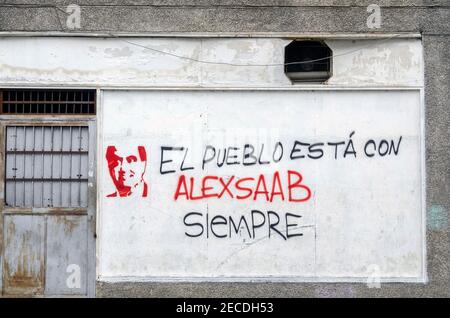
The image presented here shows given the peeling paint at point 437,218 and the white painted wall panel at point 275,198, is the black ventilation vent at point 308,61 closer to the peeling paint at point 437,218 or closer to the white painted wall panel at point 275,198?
the white painted wall panel at point 275,198

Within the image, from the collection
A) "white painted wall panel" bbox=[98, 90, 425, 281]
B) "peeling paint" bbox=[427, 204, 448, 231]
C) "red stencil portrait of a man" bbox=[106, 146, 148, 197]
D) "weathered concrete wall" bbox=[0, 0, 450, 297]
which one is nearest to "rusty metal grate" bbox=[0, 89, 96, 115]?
"white painted wall panel" bbox=[98, 90, 425, 281]

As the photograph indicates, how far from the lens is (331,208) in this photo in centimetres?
1126

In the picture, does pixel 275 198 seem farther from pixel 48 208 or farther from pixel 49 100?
pixel 49 100

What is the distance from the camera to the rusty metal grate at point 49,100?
11.4 metres

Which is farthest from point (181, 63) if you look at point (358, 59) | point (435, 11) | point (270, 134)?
point (435, 11)

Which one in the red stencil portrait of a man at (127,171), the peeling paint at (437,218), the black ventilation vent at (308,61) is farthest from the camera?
the black ventilation vent at (308,61)

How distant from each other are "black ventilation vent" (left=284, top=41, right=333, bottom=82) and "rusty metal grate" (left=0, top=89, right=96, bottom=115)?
244cm

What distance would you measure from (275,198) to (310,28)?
2.08m

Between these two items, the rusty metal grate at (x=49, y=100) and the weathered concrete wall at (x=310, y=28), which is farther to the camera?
the rusty metal grate at (x=49, y=100)

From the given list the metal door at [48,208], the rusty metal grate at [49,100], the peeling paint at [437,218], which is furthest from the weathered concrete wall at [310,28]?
the rusty metal grate at [49,100]

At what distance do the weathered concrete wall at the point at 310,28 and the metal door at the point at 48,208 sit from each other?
525 millimetres

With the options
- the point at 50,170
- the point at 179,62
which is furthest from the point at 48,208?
the point at 179,62

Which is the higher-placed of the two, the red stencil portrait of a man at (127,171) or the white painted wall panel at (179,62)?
the white painted wall panel at (179,62)

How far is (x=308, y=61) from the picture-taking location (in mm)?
11430
